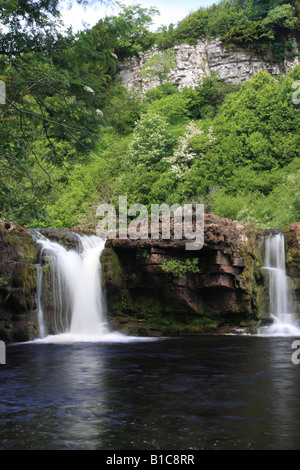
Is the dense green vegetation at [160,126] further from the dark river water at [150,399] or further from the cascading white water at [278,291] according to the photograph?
the cascading white water at [278,291]

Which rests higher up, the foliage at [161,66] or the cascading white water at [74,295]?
the foliage at [161,66]

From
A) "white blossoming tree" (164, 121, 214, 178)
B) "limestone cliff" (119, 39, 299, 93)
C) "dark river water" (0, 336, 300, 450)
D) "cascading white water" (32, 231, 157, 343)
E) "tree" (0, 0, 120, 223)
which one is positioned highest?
"limestone cliff" (119, 39, 299, 93)

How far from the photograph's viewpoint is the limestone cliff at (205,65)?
4931cm

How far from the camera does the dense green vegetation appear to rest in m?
5.31

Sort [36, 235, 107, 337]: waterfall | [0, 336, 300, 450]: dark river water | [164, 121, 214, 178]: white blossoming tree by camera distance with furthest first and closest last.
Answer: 1. [164, 121, 214, 178]: white blossoming tree
2. [36, 235, 107, 337]: waterfall
3. [0, 336, 300, 450]: dark river water

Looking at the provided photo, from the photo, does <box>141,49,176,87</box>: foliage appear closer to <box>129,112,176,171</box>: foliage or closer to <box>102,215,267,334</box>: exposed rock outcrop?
<box>129,112,176,171</box>: foliage

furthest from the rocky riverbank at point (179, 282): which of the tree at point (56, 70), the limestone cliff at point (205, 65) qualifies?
the limestone cliff at point (205, 65)

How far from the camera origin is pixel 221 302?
56.0 feet

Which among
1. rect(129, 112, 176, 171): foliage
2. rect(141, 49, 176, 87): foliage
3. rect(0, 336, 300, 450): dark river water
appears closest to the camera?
rect(0, 336, 300, 450): dark river water

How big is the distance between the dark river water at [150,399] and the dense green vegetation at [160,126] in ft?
9.01

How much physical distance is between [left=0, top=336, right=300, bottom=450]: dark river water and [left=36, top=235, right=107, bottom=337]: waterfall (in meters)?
4.12

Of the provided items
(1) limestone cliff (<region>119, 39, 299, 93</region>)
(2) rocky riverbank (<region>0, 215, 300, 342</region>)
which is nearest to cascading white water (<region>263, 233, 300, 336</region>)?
(2) rocky riverbank (<region>0, 215, 300, 342</region>)

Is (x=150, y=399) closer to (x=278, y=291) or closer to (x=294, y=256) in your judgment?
(x=278, y=291)

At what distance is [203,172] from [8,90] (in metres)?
29.7
